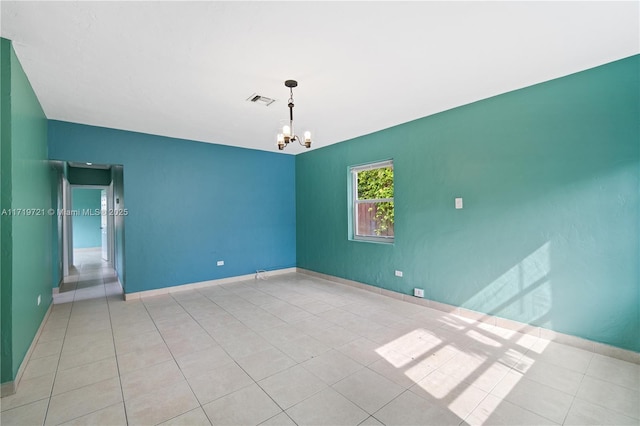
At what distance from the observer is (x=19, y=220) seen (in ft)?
7.76

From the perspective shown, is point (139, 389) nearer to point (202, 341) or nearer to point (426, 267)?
point (202, 341)

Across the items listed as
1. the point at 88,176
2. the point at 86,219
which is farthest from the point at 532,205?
the point at 86,219

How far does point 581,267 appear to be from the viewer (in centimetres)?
271

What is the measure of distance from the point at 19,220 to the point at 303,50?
2704mm

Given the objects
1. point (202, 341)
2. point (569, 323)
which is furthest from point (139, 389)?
point (569, 323)

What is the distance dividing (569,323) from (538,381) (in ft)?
3.13

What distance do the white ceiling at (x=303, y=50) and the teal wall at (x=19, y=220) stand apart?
0.32m

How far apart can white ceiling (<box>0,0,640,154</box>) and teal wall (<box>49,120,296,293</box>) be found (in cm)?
83

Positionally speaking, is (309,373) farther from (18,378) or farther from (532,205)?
(532,205)

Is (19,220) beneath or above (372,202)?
beneath

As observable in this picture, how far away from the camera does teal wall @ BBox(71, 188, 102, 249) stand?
10.2 meters

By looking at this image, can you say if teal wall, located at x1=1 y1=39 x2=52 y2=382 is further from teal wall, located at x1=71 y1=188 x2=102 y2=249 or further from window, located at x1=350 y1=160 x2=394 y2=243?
teal wall, located at x1=71 y1=188 x2=102 y2=249

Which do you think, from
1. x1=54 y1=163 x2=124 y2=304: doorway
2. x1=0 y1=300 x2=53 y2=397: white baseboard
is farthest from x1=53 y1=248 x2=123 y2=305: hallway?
x1=0 y1=300 x2=53 y2=397: white baseboard

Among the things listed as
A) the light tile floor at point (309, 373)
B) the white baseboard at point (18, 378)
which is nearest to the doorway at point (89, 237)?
the light tile floor at point (309, 373)
